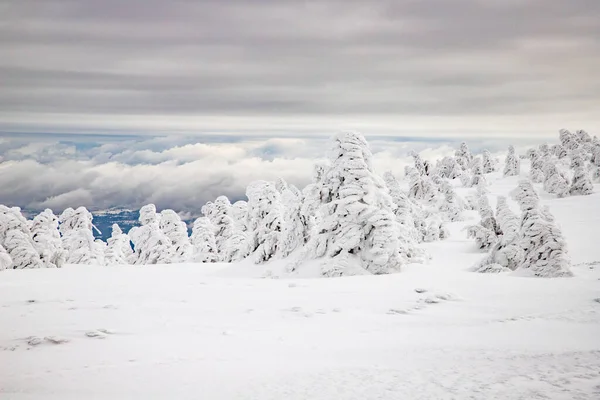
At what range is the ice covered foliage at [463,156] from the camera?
395 feet

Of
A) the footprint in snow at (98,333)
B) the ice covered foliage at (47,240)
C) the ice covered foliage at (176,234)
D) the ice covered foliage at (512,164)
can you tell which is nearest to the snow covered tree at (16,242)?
the ice covered foliage at (47,240)

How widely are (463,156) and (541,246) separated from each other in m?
106

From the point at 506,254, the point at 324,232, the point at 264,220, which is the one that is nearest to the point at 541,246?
the point at 506,254

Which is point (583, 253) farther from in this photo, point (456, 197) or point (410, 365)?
point (456, 197)

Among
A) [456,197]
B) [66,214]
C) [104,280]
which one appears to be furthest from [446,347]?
[456,197]

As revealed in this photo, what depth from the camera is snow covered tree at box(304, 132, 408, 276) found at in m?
22.6

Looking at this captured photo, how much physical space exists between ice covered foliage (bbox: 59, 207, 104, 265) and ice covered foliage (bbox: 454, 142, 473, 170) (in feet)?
299

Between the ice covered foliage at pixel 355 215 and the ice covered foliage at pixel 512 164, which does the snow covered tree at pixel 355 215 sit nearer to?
the ice covered foliage at pixel 355 215

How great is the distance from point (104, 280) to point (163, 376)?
1276cm

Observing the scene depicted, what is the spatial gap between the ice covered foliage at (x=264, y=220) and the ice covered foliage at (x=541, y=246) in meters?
14.7

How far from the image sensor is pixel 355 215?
23.5 m

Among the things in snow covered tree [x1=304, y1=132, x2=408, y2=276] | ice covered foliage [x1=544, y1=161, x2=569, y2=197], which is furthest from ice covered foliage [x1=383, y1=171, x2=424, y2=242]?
ice covered foliage [x1=544, y1=161, x2=569, y2=197]

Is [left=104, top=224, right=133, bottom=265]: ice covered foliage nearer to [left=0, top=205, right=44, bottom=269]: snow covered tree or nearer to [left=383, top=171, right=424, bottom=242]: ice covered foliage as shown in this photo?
[left=0, top=205, right=44, bottom=269]: snow covered tree

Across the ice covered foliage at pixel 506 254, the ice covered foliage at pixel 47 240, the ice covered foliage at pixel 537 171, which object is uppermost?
the ice covered foliage at pixel 537 171
